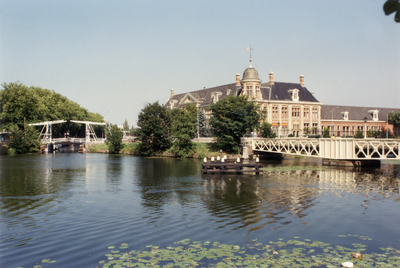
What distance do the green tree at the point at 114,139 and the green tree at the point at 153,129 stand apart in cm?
678

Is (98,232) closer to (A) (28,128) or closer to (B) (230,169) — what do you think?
(B) (230,169)

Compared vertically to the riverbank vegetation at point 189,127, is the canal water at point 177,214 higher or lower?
lower

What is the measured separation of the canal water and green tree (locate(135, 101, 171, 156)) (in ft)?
109

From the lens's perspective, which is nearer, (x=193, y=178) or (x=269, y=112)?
(x=193, y=178)

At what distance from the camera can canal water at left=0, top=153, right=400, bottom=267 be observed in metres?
12.4

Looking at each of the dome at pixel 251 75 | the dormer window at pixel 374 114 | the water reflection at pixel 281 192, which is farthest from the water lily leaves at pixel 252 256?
the dormer window at pixel 374 114

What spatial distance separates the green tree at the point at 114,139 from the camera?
70.1 metres

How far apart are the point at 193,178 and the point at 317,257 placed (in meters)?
21.0

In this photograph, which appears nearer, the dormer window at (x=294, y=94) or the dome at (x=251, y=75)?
the dome at (x=251, y=75)

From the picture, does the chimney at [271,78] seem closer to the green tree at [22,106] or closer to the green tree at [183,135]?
the green tree at [183,135]

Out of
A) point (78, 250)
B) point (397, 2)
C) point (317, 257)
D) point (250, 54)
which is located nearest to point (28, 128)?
point (250, 54)

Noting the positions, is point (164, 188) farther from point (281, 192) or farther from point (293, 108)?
point (293, 108)

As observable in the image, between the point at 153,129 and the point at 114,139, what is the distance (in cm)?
1160

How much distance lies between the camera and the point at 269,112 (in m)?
73.2
